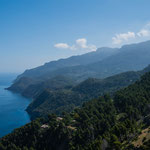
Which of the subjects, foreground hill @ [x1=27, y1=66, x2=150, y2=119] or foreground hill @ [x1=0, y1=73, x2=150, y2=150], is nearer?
foreground hill @ [x1=0, y1=73, x2=150, y2=150]

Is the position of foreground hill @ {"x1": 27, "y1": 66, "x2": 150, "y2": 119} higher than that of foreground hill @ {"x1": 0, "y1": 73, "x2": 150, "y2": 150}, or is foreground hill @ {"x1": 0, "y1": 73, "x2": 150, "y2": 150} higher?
foreground hill @ {"x1": 0, "y1": 73, "x2": 150, "y2": 150}

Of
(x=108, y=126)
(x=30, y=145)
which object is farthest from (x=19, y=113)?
(x=108, y=126)

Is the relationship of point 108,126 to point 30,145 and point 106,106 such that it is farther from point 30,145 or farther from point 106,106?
point 30,145

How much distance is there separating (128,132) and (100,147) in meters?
8.62

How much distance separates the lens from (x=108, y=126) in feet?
147

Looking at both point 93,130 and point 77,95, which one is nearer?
point 93,130

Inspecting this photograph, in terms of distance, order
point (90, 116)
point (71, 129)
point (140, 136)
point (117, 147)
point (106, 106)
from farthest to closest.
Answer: point (106, 106)
point (90, 116)
point (71, 129)
point (140, 136)
point (117, 147)

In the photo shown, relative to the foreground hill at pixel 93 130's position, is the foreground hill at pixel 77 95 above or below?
below

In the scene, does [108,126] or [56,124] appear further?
[56,124]

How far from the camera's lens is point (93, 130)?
45656mm

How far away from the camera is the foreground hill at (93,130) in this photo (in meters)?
36.5

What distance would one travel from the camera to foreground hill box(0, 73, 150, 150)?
36.5 meters

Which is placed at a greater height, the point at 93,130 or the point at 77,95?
the point at 93,130

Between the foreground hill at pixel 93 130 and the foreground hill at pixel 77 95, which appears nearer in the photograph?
the foreground hill at pixel 93 130
